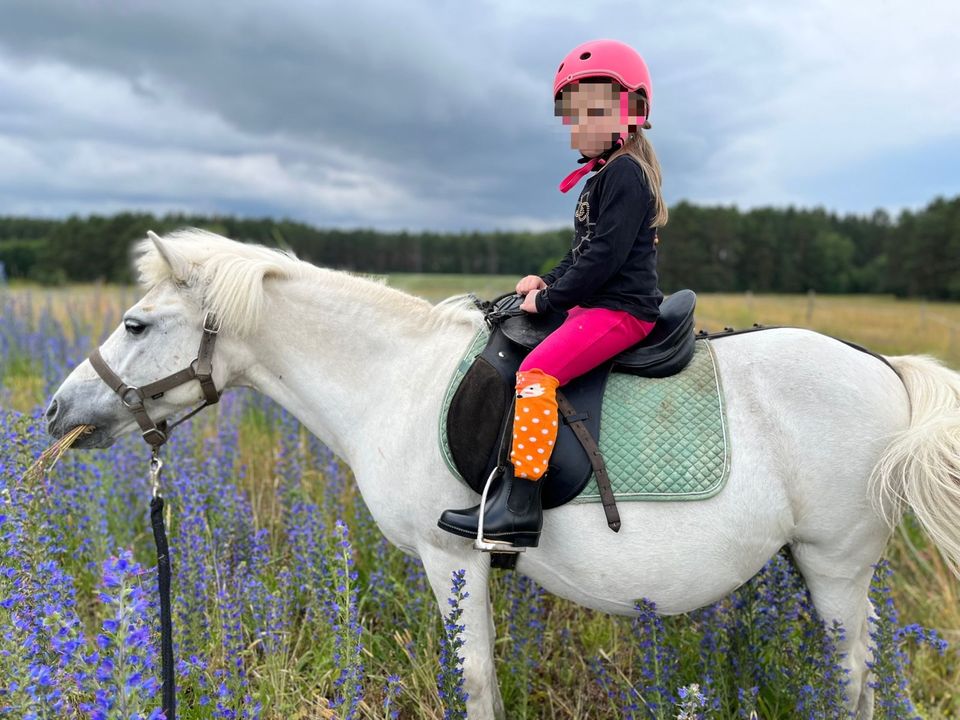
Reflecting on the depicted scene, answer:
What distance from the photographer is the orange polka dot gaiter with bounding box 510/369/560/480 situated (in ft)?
7.77

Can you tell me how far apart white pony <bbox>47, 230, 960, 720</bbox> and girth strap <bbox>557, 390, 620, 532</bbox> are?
2.7 inches

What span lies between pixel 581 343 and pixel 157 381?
1970 millimetres

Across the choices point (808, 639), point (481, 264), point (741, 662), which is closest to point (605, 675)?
point (741, 662)

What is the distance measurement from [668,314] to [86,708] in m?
2.63

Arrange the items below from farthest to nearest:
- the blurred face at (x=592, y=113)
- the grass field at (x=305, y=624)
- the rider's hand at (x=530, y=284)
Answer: the rider's hand at (x=530, y=284) → the blurred face at (x=592, y=113) → the grass field at (x=305, y=624)

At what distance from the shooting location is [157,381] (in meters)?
2.74

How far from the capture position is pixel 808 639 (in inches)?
111

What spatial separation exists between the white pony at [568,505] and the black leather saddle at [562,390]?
0.13m

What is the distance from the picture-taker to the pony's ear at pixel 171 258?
2.61 m

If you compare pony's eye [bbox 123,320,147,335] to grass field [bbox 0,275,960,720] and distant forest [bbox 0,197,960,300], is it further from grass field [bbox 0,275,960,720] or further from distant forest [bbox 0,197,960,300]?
distant forest [bbox 0,197,960,300]

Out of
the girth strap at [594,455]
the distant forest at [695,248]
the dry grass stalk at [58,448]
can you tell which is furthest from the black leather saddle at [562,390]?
the distant forest at [695,248]

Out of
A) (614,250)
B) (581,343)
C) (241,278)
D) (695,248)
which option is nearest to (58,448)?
(241,278)

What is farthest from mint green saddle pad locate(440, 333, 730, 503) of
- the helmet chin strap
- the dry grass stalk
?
the dry grass stalk

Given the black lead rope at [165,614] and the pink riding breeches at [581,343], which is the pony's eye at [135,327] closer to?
the black lead rope at [165,614]
